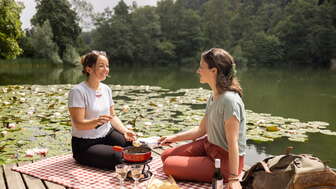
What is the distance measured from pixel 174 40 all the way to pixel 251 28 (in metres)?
12.1

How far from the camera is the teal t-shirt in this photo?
2600 millimetres

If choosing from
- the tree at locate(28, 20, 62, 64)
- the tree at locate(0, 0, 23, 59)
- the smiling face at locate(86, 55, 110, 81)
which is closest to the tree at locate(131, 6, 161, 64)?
the tree at locate(28, 20, 62, 64)

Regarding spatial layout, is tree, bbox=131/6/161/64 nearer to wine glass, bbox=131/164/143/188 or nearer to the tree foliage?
the tree foliage

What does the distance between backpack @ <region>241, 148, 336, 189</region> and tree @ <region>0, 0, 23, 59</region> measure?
45.2 feet

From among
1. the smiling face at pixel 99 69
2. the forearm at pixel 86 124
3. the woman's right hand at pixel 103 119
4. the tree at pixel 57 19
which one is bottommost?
the forearm at pixel 86 124

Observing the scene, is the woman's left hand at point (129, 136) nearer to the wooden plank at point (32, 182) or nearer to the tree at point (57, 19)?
the wooden plank at point (32, 182)

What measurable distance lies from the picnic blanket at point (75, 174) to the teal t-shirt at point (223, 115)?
1.43ft

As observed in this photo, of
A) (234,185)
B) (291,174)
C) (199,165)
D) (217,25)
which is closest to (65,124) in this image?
(199,165)

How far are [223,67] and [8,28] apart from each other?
13645mm

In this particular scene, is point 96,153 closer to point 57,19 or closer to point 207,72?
point 207,72

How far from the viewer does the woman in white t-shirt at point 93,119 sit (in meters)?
3.09

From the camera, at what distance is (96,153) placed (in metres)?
3.12

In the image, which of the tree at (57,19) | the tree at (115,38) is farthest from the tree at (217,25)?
the tree at (57,19)

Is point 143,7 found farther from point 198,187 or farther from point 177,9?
point 198,187
